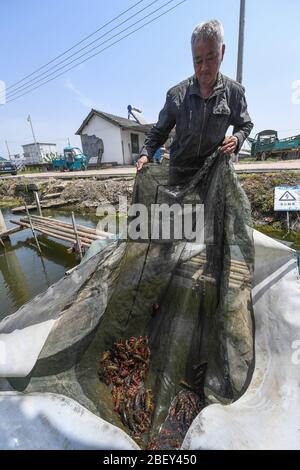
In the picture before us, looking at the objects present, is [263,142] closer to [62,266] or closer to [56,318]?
[62,266]

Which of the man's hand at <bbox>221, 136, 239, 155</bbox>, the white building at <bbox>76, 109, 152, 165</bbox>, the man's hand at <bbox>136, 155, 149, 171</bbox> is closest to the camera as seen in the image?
the man's hand at <bbox>221, 136, 239, 155</bbox>

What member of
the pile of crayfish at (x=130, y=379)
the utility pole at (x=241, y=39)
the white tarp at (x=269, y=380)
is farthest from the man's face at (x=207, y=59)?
the utility pole at (x=241, y=39)

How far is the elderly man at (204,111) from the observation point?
2.00m

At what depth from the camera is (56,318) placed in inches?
88.4

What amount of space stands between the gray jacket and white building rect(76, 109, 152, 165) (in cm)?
1937

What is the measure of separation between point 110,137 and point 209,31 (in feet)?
69.9

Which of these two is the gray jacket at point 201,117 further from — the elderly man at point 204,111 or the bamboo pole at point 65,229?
the bamboo pole at point 65,229

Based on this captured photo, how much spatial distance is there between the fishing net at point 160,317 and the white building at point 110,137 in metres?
19.8

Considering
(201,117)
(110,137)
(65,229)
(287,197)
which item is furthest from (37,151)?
(201,117)

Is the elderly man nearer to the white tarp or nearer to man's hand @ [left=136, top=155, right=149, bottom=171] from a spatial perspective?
man's hand @ [left=136, top=155, right=149, bottom=171]

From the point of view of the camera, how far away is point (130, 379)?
89.4 inches

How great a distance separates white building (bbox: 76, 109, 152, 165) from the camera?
68.6ft

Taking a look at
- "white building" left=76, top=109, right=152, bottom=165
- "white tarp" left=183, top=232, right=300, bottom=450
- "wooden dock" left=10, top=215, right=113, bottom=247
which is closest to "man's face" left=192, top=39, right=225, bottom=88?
"white tarp" left=183, top=232, right=300, bottom=450
